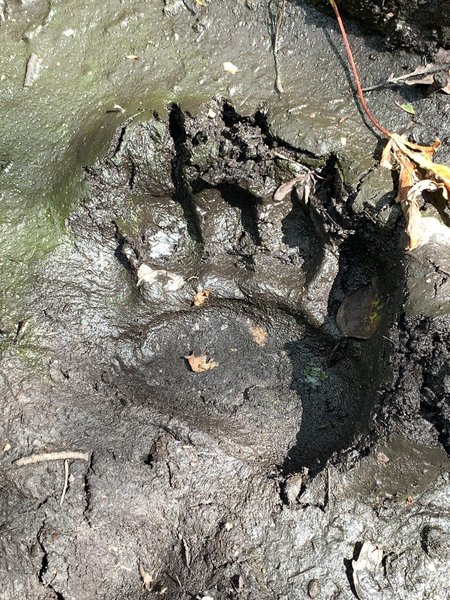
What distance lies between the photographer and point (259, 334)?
3504 millimetres

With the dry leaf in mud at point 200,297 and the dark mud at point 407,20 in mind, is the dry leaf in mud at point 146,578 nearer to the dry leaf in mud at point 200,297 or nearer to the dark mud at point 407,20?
the dry leaf in mud at point 200,297

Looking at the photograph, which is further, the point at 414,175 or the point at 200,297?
the point at 200,297

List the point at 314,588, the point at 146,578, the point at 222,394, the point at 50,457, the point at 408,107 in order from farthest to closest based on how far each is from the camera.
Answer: the point at 222,394 → the point at 408,107 → the point at 50,457 → the point at 146,578 → the point at 314,588

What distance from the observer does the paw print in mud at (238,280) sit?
3.17m

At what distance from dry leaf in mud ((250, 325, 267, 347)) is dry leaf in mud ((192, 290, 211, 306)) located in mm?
349

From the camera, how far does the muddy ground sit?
2811 mm

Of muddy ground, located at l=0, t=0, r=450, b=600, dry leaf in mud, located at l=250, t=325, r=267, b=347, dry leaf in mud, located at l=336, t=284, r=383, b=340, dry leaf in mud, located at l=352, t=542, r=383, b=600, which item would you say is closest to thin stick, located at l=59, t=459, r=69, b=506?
muddy ground, located at l=0, t=0, r=450, b=600

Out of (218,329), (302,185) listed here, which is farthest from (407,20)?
(218,329)

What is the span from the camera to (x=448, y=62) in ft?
10.2

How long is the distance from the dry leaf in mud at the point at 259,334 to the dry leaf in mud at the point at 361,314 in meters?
0.47

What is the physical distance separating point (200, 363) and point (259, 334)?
41 cm

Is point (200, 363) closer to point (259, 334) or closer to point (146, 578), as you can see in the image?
point (259, 334)

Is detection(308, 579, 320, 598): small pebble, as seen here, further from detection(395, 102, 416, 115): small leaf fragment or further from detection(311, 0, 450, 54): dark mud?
detection(311, 0, 450, 54): dark mud

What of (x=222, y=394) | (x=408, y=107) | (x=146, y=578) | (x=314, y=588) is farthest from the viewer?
(x=222, y=394)
